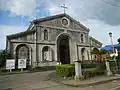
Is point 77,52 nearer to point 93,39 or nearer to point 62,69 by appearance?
point 93,39

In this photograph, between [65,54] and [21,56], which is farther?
[65,54]

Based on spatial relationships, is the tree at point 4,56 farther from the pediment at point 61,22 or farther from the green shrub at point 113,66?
the green shrub at point 113,66

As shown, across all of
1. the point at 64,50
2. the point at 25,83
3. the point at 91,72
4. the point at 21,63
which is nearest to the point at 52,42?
the point at 64,50

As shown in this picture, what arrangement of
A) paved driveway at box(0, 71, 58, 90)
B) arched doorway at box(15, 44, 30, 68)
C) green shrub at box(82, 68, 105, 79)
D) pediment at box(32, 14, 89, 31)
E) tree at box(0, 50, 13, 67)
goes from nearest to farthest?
paved driveway at box(0, 71, 58, 90), green shrub at box(82, 68, 105, 79), tree at box(0, 50, 13, 67), arched doorway at box(15, 44, 30, 68), pediment at box(32, 14, 89, 31)

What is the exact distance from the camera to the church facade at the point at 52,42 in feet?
83.9

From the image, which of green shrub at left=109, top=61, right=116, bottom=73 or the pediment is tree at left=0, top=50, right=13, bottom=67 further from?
green shrub at left=109, top=61, right=116, bottom=73

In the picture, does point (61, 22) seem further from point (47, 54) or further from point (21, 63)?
point (21, 63)

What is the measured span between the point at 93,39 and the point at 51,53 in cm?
1107

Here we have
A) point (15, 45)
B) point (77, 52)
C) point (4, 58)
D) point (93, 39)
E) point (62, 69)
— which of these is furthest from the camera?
point (93, 39)

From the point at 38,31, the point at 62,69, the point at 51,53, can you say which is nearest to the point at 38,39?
the point at 38,31

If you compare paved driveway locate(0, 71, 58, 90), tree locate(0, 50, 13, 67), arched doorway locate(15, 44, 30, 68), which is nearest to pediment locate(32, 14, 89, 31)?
arched doorway locate(15, 44, 30, 68)

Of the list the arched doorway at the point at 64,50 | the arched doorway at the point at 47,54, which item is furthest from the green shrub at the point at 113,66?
the arched doorway at the point at 64,50

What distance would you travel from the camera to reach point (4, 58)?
22.9 m

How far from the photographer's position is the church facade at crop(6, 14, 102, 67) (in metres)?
25.6
